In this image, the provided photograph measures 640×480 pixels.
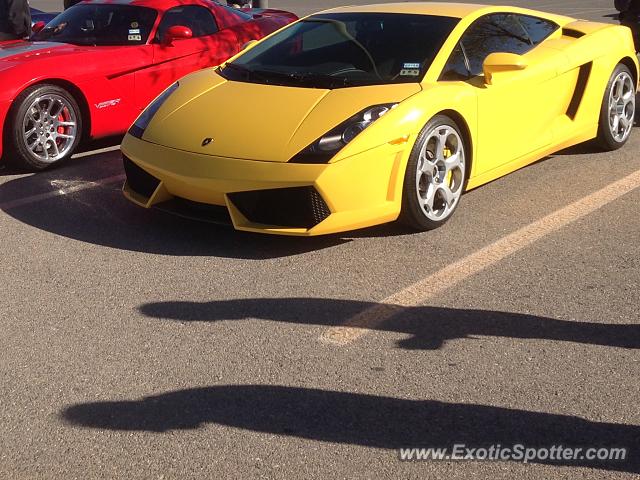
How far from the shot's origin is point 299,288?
15.0 ft

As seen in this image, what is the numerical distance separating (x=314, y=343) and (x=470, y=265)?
1.28m

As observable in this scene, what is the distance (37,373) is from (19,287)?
1.06 meters

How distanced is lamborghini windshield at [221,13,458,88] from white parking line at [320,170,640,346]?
113 centimetres

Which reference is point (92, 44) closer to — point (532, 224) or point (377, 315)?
point (532, 224)

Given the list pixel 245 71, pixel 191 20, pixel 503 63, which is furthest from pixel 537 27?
pixel 191 20

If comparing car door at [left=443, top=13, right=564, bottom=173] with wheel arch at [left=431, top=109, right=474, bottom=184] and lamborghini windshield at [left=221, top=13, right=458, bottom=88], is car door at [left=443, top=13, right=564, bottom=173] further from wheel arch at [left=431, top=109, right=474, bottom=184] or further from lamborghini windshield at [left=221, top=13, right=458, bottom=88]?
lamborghini windshield at [left=221, top=13, right=458, bottom=88]

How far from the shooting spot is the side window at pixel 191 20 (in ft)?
26.4

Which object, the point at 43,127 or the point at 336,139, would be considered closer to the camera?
the point at 336,139

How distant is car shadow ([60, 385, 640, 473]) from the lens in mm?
3188

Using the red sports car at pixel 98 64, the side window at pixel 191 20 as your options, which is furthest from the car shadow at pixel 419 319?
the side window at pixel 191 20

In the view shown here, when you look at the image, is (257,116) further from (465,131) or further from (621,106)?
(621,106)

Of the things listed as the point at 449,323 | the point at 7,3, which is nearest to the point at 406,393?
the point at 449,323

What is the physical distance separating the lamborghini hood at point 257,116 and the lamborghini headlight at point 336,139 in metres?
0.03

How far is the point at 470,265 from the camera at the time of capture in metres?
4.91
